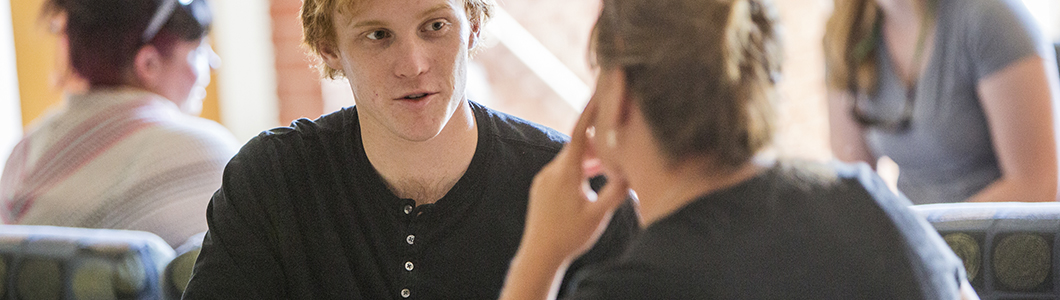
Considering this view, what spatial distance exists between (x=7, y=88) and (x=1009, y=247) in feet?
12.1

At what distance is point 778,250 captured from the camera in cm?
71

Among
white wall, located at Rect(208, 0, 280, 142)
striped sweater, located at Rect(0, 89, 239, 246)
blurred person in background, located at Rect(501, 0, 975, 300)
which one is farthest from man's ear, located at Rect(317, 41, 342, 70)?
white wall, located at Rect(208, 0, 280, 142)

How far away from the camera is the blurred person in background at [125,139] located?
1.74 meters

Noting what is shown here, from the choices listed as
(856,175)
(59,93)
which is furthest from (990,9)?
(59,93)

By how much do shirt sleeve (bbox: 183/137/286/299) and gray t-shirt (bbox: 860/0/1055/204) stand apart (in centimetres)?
128

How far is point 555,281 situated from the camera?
0.91m

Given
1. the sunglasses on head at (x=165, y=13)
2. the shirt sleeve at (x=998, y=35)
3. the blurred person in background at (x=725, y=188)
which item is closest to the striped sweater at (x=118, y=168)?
the sunglasses on head at (x=165, y=13)

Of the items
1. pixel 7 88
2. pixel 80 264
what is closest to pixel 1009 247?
pixel 80 264

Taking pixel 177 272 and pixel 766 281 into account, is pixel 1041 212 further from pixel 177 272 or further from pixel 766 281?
pixel 177 272

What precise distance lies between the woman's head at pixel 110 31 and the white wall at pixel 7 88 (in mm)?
1894

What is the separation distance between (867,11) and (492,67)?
2297 millimetres

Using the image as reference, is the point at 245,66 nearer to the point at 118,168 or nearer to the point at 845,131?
the point at 118,168

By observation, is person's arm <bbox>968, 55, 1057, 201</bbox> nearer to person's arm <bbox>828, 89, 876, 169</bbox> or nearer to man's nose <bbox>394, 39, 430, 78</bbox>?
person's arm <bbox>828, 89, 876, 169</bbox>

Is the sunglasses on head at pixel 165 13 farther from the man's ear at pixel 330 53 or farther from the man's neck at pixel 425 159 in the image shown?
the man's neck at pixel 425 159
